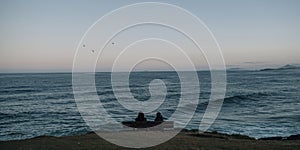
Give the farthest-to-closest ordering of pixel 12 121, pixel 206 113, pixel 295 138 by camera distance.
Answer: pixel 206 113
pixel 12 121
pixel 295 138

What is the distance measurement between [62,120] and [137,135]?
17970 mm

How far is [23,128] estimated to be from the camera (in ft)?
107

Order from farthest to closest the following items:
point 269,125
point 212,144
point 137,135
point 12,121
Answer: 1. point 12,121
2. point 269,125
3. point 137,135
4. point 212,144

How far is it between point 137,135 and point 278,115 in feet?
76.0

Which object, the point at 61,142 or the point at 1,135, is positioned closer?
the point at 61,142

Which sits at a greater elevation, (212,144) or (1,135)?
(212,144)

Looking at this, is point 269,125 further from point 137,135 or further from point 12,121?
point 12,121

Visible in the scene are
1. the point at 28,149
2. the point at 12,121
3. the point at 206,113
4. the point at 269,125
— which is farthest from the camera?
the point at 206,113

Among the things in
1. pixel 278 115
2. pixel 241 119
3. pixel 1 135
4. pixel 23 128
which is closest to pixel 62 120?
pixel 23 128

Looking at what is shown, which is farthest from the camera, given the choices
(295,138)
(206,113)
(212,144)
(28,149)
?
(206,113)

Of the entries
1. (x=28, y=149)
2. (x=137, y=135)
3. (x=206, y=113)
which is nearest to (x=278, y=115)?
(x=206, y=113)

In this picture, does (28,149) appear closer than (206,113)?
Yes

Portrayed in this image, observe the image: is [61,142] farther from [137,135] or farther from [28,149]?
[137,135]

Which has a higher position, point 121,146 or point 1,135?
point 121,146
